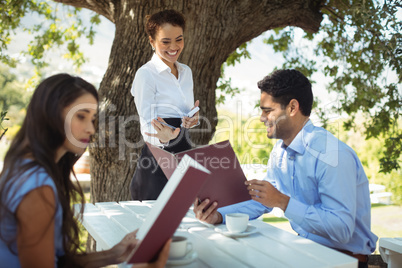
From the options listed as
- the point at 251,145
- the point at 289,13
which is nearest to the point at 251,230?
the point at 289,13

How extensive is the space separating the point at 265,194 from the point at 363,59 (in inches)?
153

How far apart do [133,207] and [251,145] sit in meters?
7.37

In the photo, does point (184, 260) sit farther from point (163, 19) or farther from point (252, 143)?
point (252, 143)

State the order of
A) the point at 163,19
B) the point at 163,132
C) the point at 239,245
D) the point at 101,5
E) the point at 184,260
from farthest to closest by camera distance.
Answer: the point at 101,5 < the point at 163,19 < the point at 163,132 < the point at 239,245 < the point at 184,260

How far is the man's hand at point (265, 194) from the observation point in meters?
1.76

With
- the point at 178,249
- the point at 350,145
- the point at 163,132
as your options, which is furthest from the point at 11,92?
the point at 178,249

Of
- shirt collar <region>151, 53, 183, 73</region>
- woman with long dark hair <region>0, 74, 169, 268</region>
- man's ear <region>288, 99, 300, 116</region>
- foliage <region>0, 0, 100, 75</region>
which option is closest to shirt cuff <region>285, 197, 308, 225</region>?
man's ear <region>288, 99, 300, 116</region>

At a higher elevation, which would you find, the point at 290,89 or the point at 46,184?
the point at 290,89

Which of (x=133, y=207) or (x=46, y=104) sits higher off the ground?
(x=46, y=104)

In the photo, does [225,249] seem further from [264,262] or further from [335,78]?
[335,78]

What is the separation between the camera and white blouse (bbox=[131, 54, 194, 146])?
2.66 meters

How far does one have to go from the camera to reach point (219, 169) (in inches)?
67.6

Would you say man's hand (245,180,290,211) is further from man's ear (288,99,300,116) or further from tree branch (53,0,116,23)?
tree branch (53,0,116,23)

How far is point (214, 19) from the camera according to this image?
12.5ft
